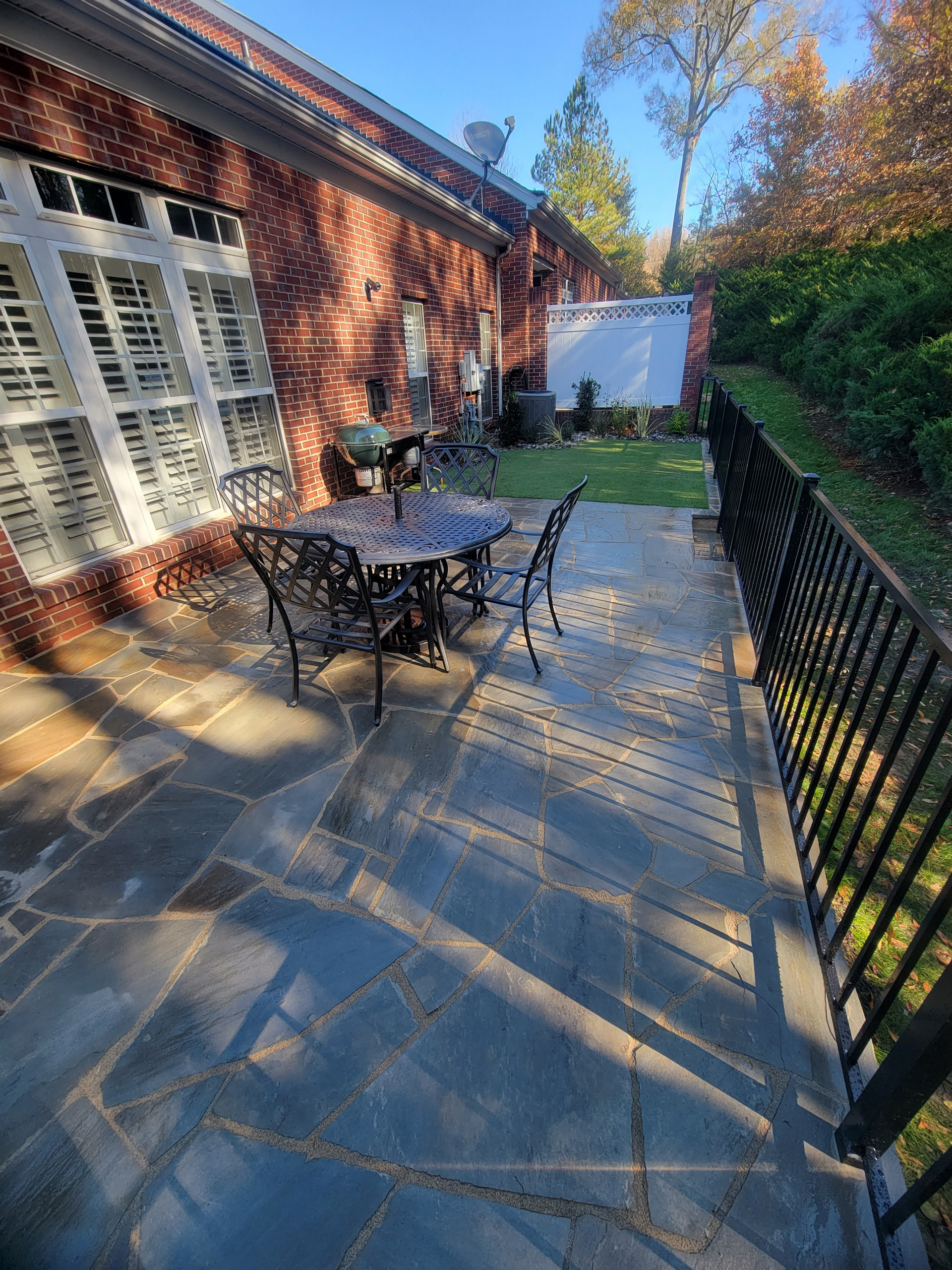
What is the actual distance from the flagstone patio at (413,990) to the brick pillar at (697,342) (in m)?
8.85

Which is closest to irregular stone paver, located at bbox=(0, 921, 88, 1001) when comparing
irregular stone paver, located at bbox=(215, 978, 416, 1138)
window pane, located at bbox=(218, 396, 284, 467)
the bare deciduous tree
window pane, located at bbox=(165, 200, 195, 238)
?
irregular stone paver, located at bbox=(215, 978, 416, 1138)

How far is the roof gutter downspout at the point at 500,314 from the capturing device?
31.6ft

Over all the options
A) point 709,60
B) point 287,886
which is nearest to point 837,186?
point 709,60

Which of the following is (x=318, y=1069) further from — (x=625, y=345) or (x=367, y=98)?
(x=367, y=98)

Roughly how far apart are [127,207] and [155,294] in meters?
0.48

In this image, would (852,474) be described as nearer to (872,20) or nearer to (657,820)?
(657,820)

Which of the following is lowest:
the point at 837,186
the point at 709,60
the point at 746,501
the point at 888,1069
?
the point at 888,1069

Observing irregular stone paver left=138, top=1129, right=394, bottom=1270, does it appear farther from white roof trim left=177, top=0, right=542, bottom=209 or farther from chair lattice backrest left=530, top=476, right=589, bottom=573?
white roof trim left=177, top=0, right=542, bottom=209

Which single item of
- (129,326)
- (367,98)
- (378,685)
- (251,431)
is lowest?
(378,685)

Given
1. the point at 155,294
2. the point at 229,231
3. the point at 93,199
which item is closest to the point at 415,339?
the point at 229,231

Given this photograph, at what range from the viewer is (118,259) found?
11.4 feet

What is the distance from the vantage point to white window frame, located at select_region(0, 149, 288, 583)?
2.99 meters

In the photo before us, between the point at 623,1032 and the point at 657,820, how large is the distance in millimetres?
760

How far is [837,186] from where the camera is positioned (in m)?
13.5
